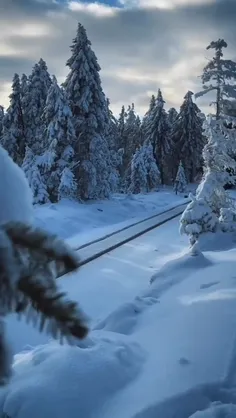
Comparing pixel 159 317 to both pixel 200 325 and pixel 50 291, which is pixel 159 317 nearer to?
pixel 200 325

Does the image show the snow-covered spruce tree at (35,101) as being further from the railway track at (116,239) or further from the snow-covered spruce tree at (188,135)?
the snow-covered spruce tree at (188,135)

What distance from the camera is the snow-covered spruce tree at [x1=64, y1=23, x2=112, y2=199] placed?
106ft

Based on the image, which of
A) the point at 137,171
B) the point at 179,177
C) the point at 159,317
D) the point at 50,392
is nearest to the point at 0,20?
the point at 50,392

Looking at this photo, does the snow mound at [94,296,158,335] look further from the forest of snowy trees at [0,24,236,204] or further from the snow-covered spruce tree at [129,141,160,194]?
the snow-covered spruce tree at [129,141,160,194]

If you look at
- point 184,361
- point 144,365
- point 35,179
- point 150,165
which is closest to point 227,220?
point 144,365

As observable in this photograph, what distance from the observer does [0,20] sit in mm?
3348

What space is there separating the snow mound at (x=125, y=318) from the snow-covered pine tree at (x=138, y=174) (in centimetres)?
4303

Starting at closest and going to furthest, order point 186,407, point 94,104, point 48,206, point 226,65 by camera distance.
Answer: point 186,407
point 226,65
point 48,206
point 94,104

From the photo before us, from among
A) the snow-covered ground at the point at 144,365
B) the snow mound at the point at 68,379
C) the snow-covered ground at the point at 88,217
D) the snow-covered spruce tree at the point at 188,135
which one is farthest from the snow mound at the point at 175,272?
the snow-covered spruce tree at the point at 188,135

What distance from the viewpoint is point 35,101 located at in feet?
122

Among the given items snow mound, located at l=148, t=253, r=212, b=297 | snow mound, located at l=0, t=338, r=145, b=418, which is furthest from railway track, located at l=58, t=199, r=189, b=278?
snow mound, located at l=0, t=338, r=145, b=418

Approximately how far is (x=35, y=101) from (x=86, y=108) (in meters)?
7.49

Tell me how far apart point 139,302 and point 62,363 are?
3.99 m

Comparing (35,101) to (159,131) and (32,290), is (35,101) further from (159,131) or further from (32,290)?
(32,290)
